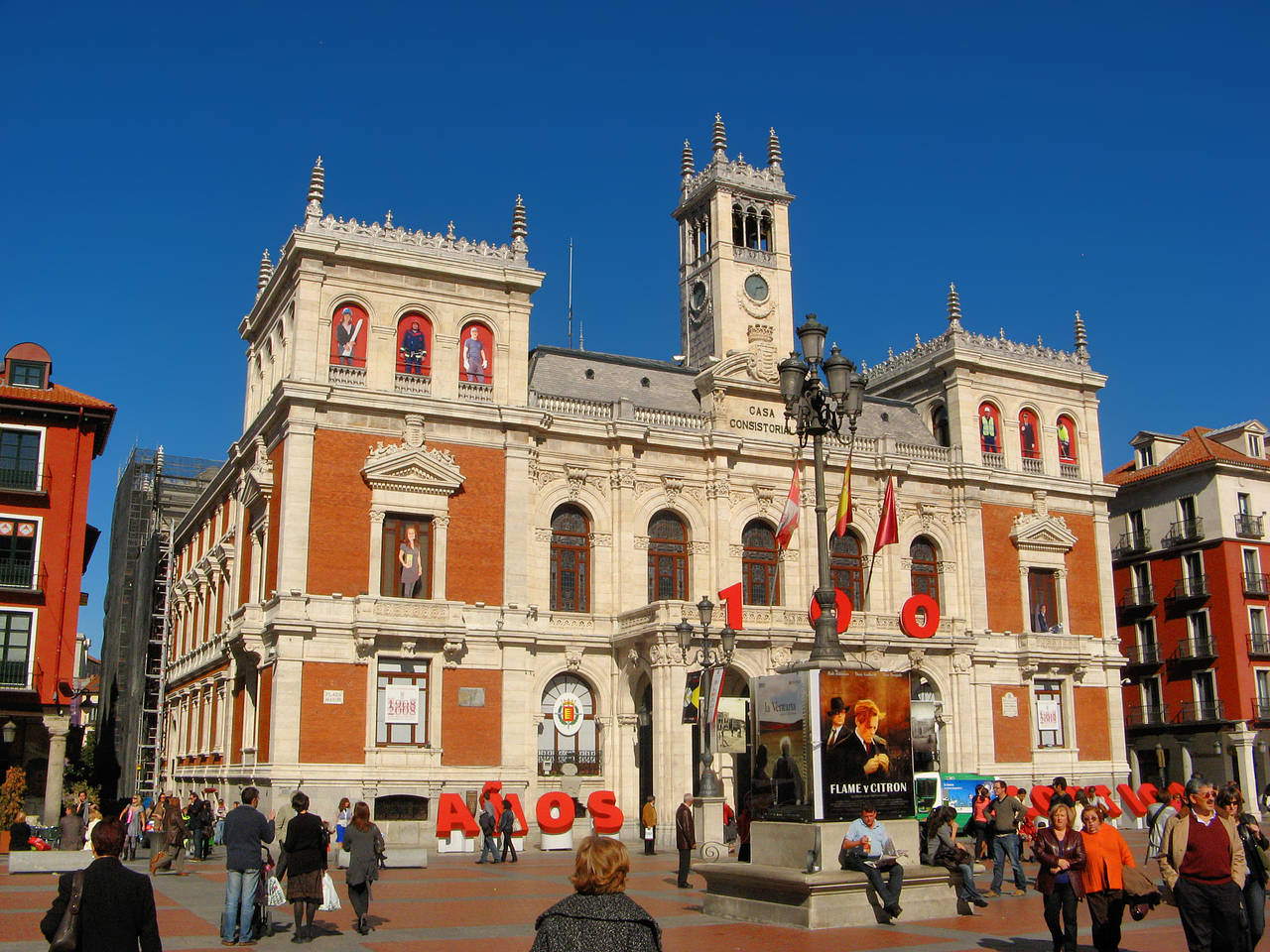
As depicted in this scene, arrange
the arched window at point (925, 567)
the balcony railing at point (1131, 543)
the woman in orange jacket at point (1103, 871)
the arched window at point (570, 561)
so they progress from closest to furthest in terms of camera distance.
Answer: the woman in orange jacket at point (1103, 871)
the arched window at point (570, 561)
the arched window at point (925, 567)
the balcony railing at point (1131, 543)

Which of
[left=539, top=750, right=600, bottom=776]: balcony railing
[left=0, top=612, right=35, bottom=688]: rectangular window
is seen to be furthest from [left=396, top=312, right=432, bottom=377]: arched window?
[left=0, top=612, right=35, bottom=688]: rectangular window

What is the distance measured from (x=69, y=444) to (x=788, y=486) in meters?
25.6

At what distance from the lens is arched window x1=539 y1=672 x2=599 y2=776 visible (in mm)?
39469

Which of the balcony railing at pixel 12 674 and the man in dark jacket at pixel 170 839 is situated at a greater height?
the balcony railing at pixel 12 674

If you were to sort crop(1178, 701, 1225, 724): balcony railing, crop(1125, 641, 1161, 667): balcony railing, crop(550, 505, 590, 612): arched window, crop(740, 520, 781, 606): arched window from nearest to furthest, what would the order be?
crop(550, 505, 590, 612): arched window
crop(740, 520, 781, 606): arched window
crop(1178, 701, 1225, 724): balcony railing
crop(1125, 641, 1161, 667): balcony railing

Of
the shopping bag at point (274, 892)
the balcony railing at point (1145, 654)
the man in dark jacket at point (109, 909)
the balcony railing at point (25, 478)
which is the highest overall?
the balcony railing at point (25, 478)

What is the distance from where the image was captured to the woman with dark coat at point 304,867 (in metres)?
16.2

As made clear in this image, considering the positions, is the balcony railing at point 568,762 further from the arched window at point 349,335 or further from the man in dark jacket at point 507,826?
the arched window at point 349,335

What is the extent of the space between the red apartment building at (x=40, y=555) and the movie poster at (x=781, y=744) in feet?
91.9

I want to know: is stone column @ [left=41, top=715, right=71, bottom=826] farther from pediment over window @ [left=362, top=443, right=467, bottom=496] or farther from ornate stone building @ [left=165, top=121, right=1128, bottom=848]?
pediment over window @ [left=362, top=443, right=467, bottom=496]

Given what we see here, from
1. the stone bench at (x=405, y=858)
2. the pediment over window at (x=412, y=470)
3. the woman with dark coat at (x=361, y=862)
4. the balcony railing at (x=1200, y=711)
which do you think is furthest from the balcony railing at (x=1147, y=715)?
the woman with dark coat at (x=361, y=862)

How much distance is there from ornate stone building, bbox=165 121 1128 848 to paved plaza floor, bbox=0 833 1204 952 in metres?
11.5

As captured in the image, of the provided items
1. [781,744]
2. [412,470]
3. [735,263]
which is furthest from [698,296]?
[781,744]

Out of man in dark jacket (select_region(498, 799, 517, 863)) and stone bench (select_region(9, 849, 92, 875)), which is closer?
stone bench (select_region(9, 849, 92, 875))
